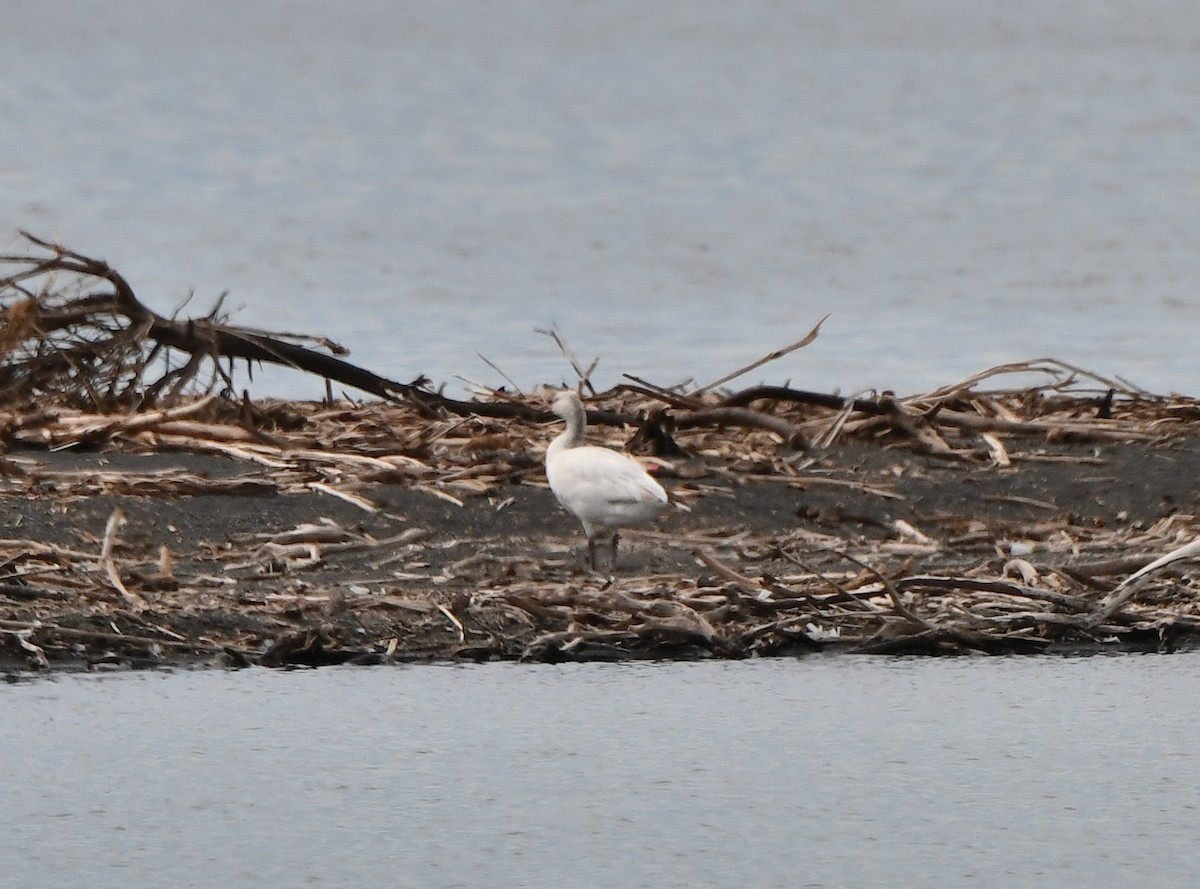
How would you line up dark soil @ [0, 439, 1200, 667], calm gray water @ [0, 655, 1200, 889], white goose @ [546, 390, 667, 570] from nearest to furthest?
calm gray water @ [0, 655, 1200, 889], dark soil @ [0, 439, 1200, 667], white goose @ [546, 390, 667, 570]

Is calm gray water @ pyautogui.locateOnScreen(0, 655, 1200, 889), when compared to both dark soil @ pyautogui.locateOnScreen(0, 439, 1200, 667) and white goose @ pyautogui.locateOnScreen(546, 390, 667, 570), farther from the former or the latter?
white goose @ pyautogui.locateOnScreen(546, 390, 667, 570)

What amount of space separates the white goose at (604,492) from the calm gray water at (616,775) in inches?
73.2

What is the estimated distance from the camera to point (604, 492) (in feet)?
33.2

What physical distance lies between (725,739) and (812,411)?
25.2 feet

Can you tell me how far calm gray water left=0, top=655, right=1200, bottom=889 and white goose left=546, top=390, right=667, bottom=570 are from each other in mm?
1859

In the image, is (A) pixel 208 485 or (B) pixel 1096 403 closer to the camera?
(A) pixel 208 485

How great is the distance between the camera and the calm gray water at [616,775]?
5.91 meters

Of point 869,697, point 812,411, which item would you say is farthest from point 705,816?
point 812,411

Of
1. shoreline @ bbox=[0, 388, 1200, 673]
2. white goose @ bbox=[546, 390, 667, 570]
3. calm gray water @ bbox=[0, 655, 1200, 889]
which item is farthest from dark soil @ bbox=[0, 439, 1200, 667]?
calm gray water @ bbox=[0, 655, 1200, 889]

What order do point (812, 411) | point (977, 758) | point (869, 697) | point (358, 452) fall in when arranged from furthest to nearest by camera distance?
point (812, 411)
point (358, 452)
point (869, 697)
point (977, 758)

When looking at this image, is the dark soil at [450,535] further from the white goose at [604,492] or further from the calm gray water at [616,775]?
the calm gray water at [616,775]

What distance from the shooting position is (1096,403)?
14.9 m

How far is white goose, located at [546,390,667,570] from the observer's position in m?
10.1

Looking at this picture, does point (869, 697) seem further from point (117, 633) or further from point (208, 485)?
point (208, 485)
